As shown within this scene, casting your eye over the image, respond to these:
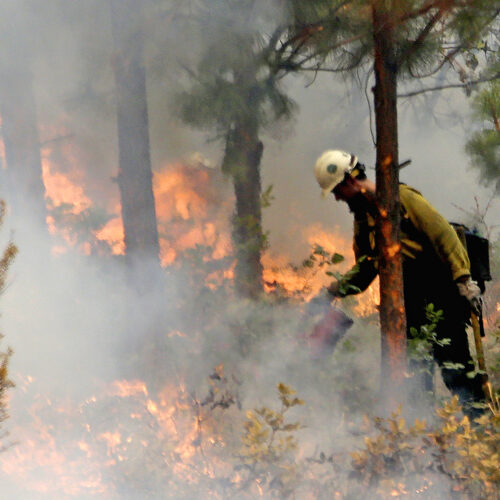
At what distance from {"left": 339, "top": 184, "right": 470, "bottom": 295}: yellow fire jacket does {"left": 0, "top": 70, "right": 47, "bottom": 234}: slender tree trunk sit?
3567 mm

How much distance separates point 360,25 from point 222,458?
291 cm

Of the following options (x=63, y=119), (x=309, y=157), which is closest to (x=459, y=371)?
(x=63, y=119)

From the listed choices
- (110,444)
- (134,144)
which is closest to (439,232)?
(110,444)

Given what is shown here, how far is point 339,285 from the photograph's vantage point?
4012 millimetres

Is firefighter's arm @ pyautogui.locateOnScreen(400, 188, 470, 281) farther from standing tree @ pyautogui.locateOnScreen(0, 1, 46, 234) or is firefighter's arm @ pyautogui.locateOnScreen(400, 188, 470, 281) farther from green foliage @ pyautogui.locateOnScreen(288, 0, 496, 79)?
standing tree @ pyautogui.locateOnScreen(0, 1, 46, 234)

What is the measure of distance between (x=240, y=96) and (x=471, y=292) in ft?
9.39

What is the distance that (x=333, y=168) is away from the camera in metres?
3.82

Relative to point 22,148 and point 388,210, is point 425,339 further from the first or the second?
point 22,148

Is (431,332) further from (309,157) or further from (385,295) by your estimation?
(309,157)

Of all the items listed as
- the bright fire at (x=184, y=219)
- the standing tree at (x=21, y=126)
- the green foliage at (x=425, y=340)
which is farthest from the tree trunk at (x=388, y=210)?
the standing tree at (x=21, y=126)

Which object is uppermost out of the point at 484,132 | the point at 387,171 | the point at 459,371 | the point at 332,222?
the point at 484,132

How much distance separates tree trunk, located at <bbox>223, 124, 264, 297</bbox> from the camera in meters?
5.77

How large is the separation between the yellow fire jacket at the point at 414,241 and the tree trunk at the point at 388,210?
235 mm

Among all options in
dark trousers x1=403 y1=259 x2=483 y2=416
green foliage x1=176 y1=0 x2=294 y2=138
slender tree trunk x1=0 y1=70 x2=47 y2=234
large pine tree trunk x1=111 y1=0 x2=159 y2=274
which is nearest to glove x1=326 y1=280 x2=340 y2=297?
dark trousers x1=403 y1=259 x2=483 y2=416
